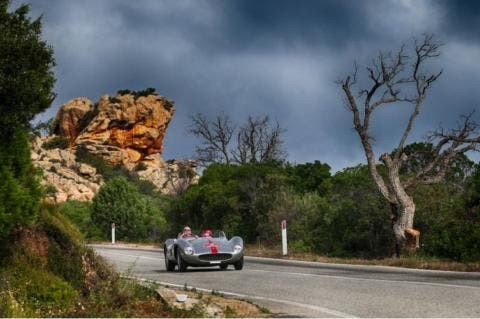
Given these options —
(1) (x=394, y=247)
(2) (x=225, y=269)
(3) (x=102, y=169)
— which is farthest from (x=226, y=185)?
(3) (x=102, y=169)

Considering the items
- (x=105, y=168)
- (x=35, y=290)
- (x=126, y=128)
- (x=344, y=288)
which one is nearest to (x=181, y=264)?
(x=344, y=288)

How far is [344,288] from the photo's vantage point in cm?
1284

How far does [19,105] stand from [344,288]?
6418 mm

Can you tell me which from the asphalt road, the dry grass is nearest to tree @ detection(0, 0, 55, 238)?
the asphalt road

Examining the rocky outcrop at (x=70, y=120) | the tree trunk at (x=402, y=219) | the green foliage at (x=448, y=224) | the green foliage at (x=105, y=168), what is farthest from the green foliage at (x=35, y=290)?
the rocky outcrop at (x=70, y=120)

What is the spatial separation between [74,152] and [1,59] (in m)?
98.9

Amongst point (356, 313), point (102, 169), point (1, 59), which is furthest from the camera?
point (102, 169)

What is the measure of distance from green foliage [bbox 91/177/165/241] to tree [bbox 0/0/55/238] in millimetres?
38701

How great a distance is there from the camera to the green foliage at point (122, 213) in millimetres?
50094

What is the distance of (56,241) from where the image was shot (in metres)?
11.0

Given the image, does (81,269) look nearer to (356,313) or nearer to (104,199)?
(356,313)

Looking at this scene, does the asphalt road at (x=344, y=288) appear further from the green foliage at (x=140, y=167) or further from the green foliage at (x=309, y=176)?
the green foliage at (x=140, y=167)

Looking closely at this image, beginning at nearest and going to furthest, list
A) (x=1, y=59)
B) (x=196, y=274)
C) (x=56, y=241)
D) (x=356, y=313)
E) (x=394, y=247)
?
1. (x=356, y=313)
2. (x=1, y=59)
3. (x=56, y=241)
4. (x=196, y=274)
5. (x=394, y=247)

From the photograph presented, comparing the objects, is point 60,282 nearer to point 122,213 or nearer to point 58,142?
point 122,213
